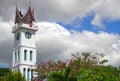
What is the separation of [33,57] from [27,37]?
379 cm

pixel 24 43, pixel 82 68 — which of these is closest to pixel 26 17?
pixel 24 43

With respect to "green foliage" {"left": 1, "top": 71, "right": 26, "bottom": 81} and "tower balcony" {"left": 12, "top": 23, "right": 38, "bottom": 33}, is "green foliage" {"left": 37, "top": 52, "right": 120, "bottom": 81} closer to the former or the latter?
"green foliage" {"left": 1, "top": 71, "right": 26, "bottom": 81}

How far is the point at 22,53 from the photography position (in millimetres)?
72875

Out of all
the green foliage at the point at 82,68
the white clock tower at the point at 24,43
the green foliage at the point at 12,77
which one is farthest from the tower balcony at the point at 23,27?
the green foliage at the point at 12,77

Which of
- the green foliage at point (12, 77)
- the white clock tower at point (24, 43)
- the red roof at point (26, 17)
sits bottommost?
the green foliage at point (12, 77)

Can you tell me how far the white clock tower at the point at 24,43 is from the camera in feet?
238

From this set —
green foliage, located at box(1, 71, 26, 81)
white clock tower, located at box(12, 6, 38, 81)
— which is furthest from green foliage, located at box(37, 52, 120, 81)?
white clock tower, located at box(12, 6, 38, 81)

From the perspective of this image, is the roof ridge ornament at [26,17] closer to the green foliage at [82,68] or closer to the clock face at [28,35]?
the clock face at [28,35]

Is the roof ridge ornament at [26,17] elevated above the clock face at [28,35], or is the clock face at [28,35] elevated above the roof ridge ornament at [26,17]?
the roof ridge ornament at [26,17]

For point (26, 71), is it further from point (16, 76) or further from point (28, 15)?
point (16, 76)

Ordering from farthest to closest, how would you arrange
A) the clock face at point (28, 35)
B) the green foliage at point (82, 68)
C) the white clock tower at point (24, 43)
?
the clock face at point (28, 35), the white clock tower at point (24, 43), the green foliage at point (82, 68)

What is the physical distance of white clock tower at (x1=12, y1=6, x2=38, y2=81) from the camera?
72637 millimetres

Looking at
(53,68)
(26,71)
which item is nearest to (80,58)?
(53,68)

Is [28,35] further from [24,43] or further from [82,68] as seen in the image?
[82,68]
